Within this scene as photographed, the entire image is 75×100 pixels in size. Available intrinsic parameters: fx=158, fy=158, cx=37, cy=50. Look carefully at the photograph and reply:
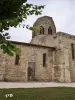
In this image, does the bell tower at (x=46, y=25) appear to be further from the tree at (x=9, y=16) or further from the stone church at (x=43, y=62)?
the tree at (x=9, y=16)

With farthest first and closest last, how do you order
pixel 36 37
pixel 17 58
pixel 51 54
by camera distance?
pixel 36 37, pixel 51 54, pixel 17 58

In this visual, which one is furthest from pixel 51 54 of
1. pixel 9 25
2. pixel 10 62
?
pixel 9 25

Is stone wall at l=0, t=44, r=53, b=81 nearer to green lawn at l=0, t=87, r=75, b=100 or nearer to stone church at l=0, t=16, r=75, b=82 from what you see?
stone church at l=0, t=16, r=75, b=82

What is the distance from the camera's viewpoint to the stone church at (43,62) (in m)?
18.3

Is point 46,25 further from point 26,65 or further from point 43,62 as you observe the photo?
point 26,65

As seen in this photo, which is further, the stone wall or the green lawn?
the stone wall

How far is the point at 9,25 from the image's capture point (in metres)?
2.58

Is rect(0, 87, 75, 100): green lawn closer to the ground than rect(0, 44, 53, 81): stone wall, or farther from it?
closer to the ground

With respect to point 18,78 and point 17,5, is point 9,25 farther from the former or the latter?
point 18,78

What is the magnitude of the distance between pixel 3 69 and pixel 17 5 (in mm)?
15753

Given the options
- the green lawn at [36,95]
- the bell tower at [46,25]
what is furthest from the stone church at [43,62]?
the green lawn at [36,95]

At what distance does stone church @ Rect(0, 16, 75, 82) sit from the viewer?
18.3 m

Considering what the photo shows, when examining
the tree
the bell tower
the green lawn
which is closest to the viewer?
the tree

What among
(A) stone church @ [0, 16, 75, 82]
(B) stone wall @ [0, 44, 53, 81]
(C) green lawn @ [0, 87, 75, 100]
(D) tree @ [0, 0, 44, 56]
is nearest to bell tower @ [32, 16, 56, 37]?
(A) stone church @ [0, 16, 75, 82]
